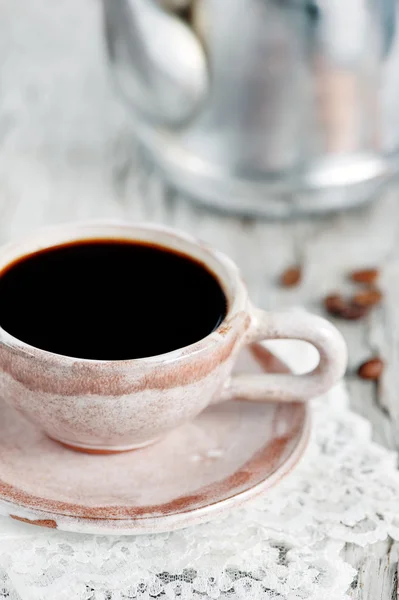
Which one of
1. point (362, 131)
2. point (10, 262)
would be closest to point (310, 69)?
point (362, 131)

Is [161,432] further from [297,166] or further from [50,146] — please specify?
[50,146]

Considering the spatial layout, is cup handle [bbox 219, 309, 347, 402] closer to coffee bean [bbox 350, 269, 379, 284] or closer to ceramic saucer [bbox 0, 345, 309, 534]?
ceramic saucer [bbox 0, 345, 309, 534]

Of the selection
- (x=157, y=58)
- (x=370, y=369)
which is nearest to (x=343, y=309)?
(x=370, y=369)

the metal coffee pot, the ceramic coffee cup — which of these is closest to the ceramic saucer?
the ceramic coffee cup

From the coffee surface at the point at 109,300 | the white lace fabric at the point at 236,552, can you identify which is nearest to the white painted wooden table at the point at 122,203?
the white lace fabric at the point at 236,552

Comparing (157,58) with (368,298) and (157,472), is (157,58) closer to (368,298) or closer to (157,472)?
(368,298)

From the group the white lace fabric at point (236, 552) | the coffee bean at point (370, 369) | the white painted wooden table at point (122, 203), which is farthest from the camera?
the white painted wooden table at point (122, 203)

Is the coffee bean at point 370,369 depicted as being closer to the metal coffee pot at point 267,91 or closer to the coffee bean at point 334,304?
the coffee bean at point 334,304
